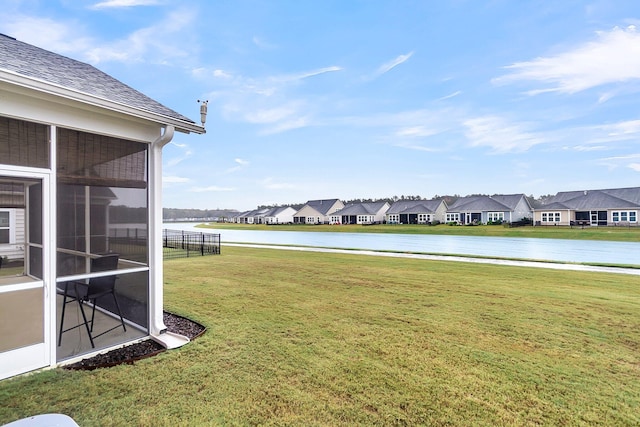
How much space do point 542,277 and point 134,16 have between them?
17.1 meters

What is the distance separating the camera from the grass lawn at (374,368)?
2.67 metres

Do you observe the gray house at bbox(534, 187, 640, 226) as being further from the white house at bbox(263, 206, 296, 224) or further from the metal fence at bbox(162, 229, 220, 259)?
the white house at bbox(263, 206, 296, 224)

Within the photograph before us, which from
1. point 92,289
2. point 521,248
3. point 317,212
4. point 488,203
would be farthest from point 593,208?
point 92,289

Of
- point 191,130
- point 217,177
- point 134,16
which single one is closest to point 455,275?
point 191,130

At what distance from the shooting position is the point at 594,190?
3850 centimetres

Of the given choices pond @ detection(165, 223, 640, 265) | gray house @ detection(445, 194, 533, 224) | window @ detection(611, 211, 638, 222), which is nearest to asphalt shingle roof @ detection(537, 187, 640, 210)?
window @ detection(611, 211, 638, 222)

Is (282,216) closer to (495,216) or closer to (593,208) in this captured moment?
(495,216)

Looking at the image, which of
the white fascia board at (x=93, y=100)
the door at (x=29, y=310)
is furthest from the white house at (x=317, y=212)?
the door at (x=29, y=310)

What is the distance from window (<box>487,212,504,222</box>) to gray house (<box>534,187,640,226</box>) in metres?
4.04

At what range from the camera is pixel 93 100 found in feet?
A: 11.4

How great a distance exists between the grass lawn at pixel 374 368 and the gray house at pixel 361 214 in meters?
51.3

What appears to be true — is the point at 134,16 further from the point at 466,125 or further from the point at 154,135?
the point at 466,125

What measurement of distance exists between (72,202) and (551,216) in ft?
159

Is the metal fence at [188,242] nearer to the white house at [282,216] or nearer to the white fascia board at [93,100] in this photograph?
the white fascia board at [93,100]
